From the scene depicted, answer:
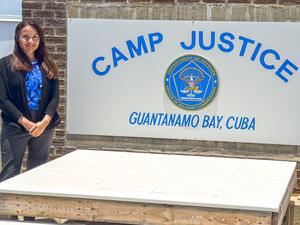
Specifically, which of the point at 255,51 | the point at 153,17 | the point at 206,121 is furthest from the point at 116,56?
the point at 255,51

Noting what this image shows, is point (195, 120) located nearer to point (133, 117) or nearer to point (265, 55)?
point (133, 117)

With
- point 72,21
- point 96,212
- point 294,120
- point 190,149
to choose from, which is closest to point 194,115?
point 190,149

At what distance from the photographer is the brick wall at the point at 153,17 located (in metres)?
7.04

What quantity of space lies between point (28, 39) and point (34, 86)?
1.41ft

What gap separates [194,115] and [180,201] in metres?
2.40

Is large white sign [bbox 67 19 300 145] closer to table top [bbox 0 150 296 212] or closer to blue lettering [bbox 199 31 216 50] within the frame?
blue lettering [bbox 199 31 216 50]

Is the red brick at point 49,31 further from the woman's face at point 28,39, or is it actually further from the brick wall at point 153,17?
the woman's face at point 28,39

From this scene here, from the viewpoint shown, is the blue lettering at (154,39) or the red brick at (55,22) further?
the red brick at (55,22)

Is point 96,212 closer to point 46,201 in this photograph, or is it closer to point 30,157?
point 46,201

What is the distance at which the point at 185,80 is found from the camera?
284 inches

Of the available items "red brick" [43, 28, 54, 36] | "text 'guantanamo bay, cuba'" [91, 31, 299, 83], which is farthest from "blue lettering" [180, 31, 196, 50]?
"red brick" [43, 28, 54, 36]

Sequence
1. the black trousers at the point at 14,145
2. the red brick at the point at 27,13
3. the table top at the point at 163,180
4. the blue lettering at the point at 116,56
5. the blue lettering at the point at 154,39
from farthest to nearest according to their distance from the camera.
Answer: the red brick at the point at 27,13 < the blue lettering at the point at 116,56 < the blue lettering at the point at 154,39 < the black trousers at the point at 14,145 < the table top at the point at 163,180

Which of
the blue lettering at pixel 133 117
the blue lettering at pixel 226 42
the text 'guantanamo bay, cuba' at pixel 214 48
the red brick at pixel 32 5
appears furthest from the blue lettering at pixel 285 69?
the red brick at pixel 32 5

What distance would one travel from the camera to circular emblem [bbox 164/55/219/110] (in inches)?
282
